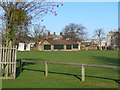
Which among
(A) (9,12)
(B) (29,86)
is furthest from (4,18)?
(B) (29,86)

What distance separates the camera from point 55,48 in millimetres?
90125

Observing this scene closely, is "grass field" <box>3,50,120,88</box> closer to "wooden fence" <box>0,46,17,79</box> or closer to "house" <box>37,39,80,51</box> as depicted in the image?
"wooden fence" <box>0,46,17,79</box>

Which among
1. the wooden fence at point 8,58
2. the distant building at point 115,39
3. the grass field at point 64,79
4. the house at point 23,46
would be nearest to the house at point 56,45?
the house at point 23,46

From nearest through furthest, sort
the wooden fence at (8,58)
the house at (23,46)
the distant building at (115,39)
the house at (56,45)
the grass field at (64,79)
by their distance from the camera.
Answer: the grass field at (64,79) < the wooden fence at (8,58) < the house at (23,46) < the house at (56,45) < the distant building at (115,39)

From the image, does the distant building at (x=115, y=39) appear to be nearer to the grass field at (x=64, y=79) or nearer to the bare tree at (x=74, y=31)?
the bare tree at (x=74, y=31)

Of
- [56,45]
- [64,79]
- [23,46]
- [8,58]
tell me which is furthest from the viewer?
[56,45]

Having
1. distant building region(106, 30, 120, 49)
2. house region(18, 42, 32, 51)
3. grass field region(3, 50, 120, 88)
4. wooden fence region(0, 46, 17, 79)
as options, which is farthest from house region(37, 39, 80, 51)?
wooden fence region(0, 46, 17, 79)

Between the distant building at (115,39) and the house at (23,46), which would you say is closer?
the house at (23,46)

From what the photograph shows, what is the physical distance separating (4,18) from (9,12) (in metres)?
0.43

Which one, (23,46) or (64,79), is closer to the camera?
(64,79)

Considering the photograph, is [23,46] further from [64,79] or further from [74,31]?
[64,79]

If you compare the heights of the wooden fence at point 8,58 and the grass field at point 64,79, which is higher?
the wooden fence at point 8,58

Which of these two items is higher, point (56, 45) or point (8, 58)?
A: point (56, 45)

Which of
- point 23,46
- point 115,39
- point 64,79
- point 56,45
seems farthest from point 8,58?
point 115,39
